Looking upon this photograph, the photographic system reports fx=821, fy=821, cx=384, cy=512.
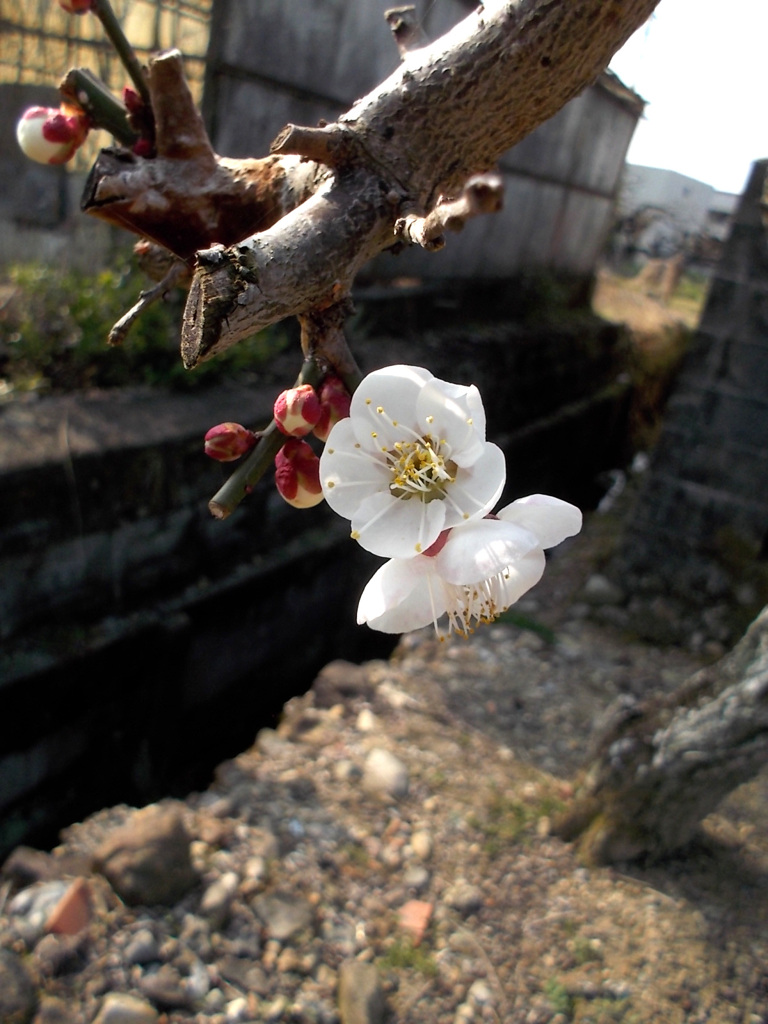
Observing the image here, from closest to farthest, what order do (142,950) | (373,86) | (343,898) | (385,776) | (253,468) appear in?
(253,468), (142,950), (343,898), (385,776), (373,86)

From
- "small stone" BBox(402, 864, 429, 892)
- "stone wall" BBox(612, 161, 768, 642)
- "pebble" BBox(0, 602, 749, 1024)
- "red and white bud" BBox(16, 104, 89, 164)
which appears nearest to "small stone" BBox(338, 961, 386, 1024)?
"pebble" BBox(0, 602, 749, 1024)

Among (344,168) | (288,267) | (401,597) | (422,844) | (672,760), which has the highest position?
(344,168)

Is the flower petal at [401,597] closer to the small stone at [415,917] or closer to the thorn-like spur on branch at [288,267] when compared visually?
the thorn-like spur on branch at [288,267]

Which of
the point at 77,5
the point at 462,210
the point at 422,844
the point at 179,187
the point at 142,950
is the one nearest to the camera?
the point at 462,210

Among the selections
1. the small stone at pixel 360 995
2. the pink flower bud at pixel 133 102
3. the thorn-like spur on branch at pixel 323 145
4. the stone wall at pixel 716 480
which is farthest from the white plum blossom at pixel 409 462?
the stone wall at pixel 716 480

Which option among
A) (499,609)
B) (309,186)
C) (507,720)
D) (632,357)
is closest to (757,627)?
(507,720)

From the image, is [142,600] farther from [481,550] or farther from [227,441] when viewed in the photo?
[481,550]

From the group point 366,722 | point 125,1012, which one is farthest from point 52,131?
point 366,722

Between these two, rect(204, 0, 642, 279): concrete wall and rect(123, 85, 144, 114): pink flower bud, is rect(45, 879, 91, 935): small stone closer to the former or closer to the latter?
rect(123, 85, 144, 114): pink flower bud
